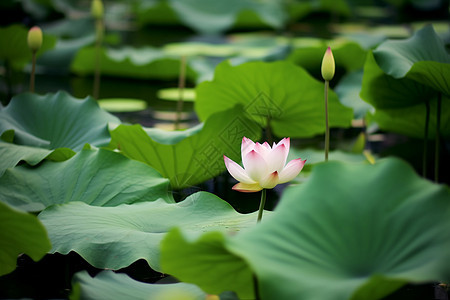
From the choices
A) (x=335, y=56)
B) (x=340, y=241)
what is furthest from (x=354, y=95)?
(x=340, y=241)

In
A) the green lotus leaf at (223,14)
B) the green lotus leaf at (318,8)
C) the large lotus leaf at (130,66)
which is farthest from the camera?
the green lotus leaf at (318,8)

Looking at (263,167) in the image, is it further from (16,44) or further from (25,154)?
(16,44)

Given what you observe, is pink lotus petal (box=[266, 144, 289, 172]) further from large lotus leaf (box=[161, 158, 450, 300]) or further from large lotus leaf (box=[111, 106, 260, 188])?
large lotus leaf (box=[111, 106, 260, 188])

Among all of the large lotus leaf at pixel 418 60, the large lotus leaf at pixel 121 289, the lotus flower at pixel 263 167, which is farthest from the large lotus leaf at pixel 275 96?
the large lotus leaf at pixel 121 289

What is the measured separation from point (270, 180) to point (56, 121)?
32.1 inches

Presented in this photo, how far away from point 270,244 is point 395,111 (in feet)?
3.46

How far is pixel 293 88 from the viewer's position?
5.46ft

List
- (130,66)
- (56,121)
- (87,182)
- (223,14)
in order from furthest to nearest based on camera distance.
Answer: (223,14) < (130,66) < (56,121) < (87,182)

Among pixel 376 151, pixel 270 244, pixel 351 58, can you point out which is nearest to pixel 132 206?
pixel 270 244

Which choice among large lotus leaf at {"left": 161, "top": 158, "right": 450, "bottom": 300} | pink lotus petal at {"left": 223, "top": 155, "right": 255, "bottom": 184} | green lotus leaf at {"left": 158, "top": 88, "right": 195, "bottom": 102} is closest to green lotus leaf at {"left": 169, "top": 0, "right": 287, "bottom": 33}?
green lotus leaf at {"left": 158, "top": 88, "right": 195, "bottom": 102}

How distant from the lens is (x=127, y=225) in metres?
1.13

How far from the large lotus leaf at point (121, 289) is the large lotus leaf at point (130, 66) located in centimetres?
195

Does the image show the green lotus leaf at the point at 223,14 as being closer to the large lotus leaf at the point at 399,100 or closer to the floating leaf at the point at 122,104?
the floating leaf at the point at 122,104

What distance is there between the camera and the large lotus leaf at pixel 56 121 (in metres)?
1.51
